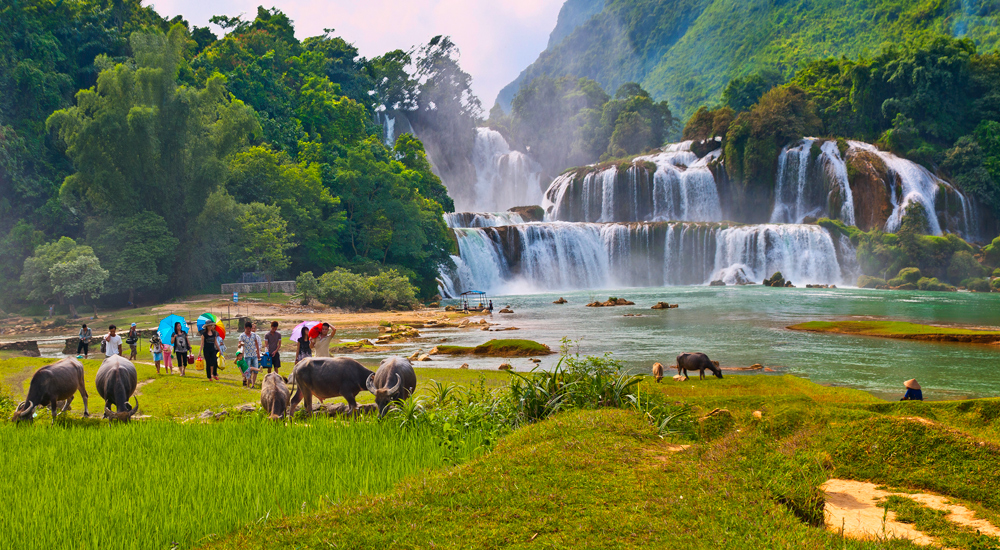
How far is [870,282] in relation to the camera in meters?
50.5

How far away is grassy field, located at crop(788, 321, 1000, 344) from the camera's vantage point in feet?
65.2

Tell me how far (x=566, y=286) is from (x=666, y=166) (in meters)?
19.3

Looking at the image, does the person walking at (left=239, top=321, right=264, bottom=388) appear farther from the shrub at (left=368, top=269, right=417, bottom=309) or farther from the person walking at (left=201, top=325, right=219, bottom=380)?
the shrub at (left=368, top=269, right=417, bottom=309)

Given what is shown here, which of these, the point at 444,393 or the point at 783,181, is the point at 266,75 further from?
the point at 444,393

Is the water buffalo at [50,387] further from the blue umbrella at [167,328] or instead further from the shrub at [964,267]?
the shrub at [964,267]

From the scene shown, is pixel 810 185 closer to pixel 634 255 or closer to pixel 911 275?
pixel 911 275

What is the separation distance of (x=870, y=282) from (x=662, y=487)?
54607mm

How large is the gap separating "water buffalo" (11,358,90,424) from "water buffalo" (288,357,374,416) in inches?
112

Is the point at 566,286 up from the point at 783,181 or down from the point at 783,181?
down

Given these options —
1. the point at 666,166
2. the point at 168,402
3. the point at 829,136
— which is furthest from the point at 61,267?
the point at 829,136

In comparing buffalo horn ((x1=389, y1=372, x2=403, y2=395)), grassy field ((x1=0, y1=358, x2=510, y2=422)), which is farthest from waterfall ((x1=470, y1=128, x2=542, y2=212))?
buffalo horn ((x1=389, y1=372, x2=403, y2=395))

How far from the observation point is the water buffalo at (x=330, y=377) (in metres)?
8.01

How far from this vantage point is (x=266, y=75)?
63.0 metres

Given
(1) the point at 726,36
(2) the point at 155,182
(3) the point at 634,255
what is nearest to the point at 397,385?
(2) the point at 155,182
